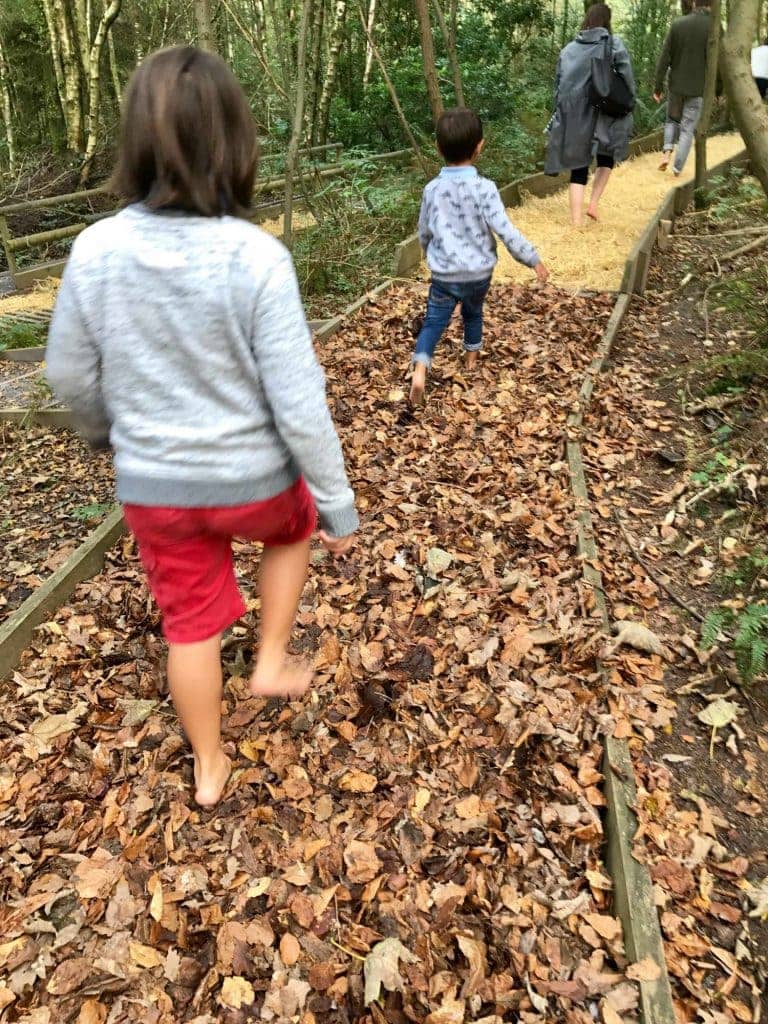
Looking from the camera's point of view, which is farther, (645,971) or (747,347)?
(747,347)

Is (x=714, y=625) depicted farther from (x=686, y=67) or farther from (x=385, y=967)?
(x=686, y=67)

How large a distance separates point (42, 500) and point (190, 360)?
3091mm

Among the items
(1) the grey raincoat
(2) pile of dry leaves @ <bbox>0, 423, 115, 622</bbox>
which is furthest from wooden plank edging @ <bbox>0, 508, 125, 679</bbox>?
(1) the grey raincoat

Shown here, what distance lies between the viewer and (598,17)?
285 inches

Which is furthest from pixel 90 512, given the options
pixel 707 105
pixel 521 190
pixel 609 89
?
pixel 707 105

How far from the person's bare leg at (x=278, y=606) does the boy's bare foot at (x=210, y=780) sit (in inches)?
14.2

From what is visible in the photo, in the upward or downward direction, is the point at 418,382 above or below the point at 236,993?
above

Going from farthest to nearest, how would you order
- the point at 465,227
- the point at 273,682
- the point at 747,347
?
1. the point at 747,347
2. the point at 465,227
3. the point at 273,682

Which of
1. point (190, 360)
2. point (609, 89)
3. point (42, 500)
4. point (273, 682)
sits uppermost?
point (609, 89)

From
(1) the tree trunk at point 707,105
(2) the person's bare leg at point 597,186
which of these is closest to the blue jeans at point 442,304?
(2) the person's bare leg at point 597,186

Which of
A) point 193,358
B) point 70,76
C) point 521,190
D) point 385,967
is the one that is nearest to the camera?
point 193,358

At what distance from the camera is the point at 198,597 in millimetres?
1938

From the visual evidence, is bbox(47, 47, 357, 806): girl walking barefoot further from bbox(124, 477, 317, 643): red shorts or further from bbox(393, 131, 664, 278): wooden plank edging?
bbox(393, 131, 664, 278): wooden plank edging

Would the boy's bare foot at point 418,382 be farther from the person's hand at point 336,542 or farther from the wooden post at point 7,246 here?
the wooden post at point 7,246
